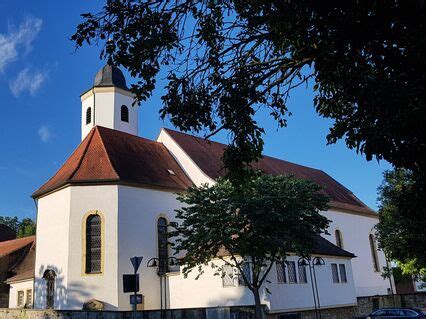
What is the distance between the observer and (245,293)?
22281 mm

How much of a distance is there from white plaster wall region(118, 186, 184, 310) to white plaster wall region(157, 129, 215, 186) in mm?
3664

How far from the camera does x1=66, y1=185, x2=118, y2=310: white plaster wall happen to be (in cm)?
2333

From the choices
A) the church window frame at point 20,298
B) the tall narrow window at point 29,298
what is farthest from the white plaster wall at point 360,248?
the church window frame at point 20,298

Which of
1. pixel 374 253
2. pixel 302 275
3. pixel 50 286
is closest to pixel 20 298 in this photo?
pixel 50 286

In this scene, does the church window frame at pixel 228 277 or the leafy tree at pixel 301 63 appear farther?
the church window frame at pixel 228 277

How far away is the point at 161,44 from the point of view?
7867mm

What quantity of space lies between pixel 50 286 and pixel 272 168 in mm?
19241

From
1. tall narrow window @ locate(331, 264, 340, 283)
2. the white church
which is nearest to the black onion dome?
the white church

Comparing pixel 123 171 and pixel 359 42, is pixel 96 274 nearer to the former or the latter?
pixel 123 171

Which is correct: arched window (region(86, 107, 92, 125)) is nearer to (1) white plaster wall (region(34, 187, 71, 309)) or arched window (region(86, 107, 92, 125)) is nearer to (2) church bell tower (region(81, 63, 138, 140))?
(2) church bell tower (region(81, 63, 138, 140))

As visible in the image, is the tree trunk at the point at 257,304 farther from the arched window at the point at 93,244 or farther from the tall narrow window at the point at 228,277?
the arched window at the point at 93,244

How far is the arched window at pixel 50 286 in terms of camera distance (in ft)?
80.1

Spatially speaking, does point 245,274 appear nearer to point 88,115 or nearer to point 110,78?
point 88,115

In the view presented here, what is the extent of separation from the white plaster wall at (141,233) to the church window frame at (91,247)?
0.90 metres
